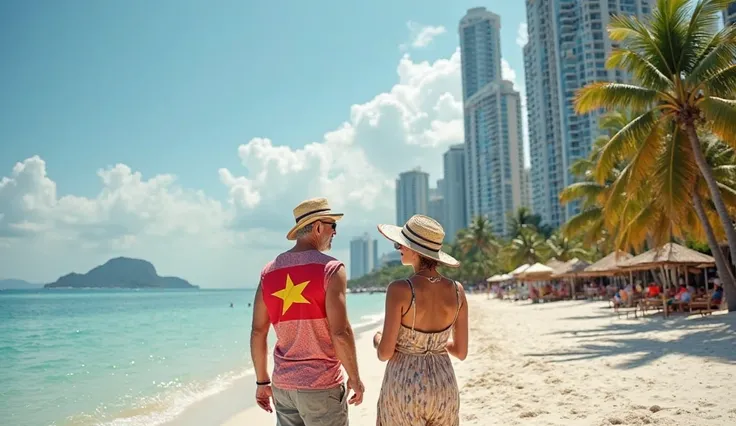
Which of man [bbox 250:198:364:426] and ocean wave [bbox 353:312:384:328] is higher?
man [bbox 250:198:364:426]

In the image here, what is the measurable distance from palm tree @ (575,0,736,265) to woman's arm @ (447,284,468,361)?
11.4 meters

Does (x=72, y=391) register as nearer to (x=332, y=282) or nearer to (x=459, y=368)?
(x=459, y=368)

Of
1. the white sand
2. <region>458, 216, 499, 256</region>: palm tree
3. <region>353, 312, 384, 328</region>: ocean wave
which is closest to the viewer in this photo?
the white sand

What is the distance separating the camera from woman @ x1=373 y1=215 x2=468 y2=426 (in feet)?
8.23

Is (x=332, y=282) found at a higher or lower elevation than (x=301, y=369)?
higher

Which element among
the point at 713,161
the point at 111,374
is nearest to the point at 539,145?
the point at 713,161

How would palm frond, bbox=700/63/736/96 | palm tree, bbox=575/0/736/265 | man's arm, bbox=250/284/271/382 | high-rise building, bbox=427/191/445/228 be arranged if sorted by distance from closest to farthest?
man's arm, bbox=250/284/271/382, palm frond, bbox=700/63/736/96, palm tree, bbox=575/0/736/265, high-rise building, bbox=427/191/445/228

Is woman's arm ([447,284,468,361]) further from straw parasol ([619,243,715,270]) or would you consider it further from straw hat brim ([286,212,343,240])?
straw parasol ([619,243,715,270])

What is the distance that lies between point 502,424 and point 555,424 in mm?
500

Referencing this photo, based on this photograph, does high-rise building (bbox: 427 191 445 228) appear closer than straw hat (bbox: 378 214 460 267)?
No

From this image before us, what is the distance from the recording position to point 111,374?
43.0ft

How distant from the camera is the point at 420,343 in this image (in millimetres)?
2582

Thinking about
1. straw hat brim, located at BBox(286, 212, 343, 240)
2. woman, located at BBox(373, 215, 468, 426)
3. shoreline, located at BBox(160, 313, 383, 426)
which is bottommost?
shoreline, located at BBox(160, 313, 383, 426)

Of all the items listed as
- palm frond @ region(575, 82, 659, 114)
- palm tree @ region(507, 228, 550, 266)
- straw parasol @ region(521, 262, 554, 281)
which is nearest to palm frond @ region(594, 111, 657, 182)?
palm frond @ region(575, 82, 659, 114)
